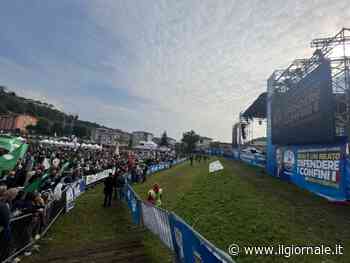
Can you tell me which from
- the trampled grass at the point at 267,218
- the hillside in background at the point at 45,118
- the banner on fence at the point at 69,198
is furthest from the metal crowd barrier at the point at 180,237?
the hillside in background at the point at 45,118

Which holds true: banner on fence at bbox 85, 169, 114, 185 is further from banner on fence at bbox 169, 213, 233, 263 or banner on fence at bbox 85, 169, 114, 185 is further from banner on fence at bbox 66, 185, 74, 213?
banner on fence at bbox 169, 213, 233, 263

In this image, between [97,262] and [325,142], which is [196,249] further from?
[325,142]

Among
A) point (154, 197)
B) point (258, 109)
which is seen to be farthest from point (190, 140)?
point (154, 197)

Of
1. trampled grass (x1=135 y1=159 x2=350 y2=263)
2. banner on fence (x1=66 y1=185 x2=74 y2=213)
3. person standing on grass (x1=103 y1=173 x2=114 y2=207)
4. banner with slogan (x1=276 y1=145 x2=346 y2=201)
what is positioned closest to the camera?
trampled grass (x1=135 y1=159 x2=350 y2=263)

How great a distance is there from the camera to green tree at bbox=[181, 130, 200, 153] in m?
90.4

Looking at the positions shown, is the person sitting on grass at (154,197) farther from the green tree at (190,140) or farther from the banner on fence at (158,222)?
the green tree at (190,140)

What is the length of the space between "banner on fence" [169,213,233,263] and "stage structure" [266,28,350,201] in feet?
30.1

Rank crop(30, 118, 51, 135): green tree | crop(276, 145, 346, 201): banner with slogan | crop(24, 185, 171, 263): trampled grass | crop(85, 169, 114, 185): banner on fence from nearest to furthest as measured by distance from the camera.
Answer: crop(24, 185, 171, 263): trampled grass
crop(276, 145, 346, 201): banner with slogan
crop(85, 169, 114, 185): banner on fence
crop(30, 118, 51, 135): green tree

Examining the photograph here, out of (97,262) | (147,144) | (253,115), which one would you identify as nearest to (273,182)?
(97,262)

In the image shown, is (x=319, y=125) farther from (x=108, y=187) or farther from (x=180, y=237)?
(x=108, y=187)

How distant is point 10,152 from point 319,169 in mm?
15853

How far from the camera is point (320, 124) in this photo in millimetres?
11125

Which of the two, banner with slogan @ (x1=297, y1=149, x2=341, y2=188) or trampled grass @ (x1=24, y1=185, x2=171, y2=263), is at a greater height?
banner with slogan @ (x1=297, y1=149, x2=341, y2=188)

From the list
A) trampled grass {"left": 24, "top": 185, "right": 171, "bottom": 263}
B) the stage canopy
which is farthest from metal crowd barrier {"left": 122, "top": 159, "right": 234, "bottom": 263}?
the stage canopy
